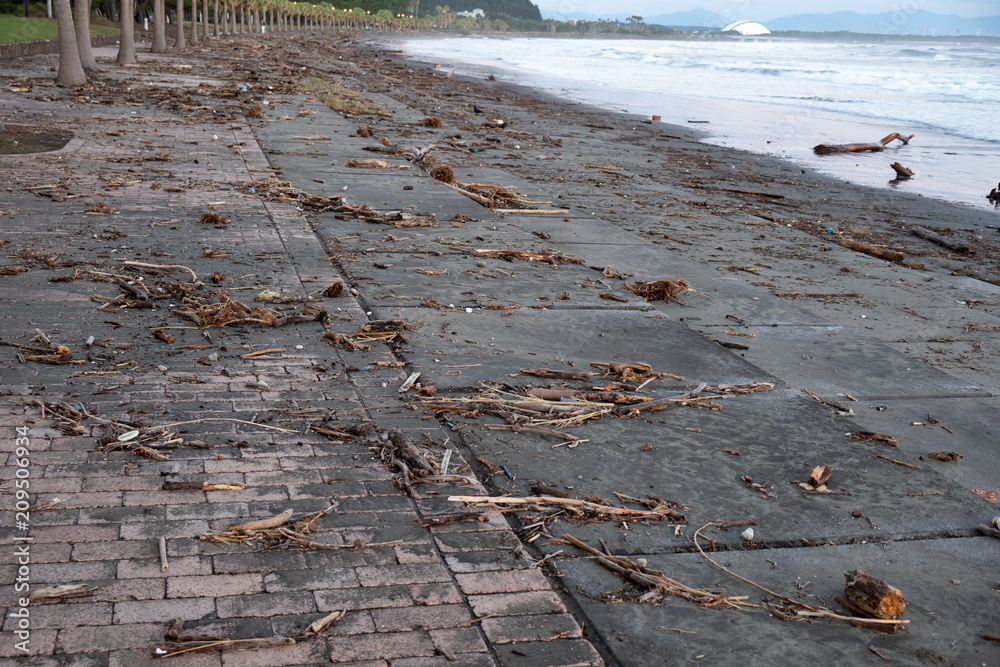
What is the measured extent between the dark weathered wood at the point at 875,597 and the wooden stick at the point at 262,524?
2.11 metres

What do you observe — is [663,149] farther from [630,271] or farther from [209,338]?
[209,338]

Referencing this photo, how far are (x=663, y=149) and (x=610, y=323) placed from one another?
43.6ft

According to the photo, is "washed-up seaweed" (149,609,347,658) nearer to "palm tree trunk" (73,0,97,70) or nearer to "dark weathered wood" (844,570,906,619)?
"dark weathered wood" (844,570,906,619)

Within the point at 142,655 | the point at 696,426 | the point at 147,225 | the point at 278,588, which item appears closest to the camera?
the point at 142,655

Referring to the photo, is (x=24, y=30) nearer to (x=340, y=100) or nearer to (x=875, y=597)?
(x=340, y=100)

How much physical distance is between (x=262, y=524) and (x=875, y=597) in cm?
223

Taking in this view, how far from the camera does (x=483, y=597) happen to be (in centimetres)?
289

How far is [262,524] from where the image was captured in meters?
3.15

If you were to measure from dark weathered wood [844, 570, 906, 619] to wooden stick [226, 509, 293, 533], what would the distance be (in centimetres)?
211

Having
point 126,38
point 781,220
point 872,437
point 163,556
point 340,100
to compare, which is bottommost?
point 781,220

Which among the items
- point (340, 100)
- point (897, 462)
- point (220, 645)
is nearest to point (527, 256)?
point (897, 462)

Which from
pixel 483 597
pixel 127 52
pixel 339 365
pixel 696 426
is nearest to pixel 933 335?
pixel 696 426

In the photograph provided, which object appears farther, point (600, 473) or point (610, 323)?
point (610, 323)

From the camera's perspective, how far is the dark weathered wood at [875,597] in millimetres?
2990
